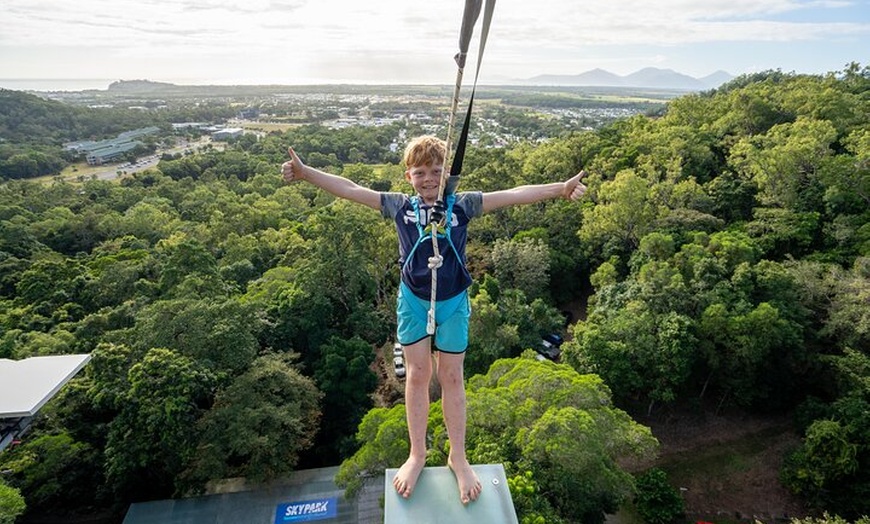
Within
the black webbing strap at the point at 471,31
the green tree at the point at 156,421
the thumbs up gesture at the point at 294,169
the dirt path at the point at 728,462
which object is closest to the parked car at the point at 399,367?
the green tree at the point at 156,421

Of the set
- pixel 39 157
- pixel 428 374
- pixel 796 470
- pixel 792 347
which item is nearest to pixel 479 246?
pixel 792 347

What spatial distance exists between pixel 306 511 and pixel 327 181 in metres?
12.8

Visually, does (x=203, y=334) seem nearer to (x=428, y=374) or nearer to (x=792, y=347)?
(x=428, y=374)

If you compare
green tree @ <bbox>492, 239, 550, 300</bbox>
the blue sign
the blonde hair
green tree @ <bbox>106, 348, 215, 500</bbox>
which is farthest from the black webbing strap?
green tree @ <bbox>492, 239, 550, 300</bbox>

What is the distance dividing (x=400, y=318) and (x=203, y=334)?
43.2 feet

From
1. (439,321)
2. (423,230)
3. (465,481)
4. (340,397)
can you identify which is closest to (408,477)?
(465,481)

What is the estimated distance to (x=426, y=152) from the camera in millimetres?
3533

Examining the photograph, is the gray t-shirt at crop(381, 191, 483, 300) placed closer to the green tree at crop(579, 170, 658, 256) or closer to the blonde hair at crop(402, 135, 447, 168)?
the blonde hair at crop(402, 135, 447, 168)

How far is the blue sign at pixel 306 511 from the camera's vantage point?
43.0ft

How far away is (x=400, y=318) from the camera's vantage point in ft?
12.6

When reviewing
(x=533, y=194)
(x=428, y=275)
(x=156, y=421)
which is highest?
(x=533, y=194)

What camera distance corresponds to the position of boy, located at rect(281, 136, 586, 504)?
3604 mm

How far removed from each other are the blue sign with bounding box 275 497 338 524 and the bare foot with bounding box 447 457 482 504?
1148cm

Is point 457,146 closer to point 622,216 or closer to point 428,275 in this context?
point 428,275
